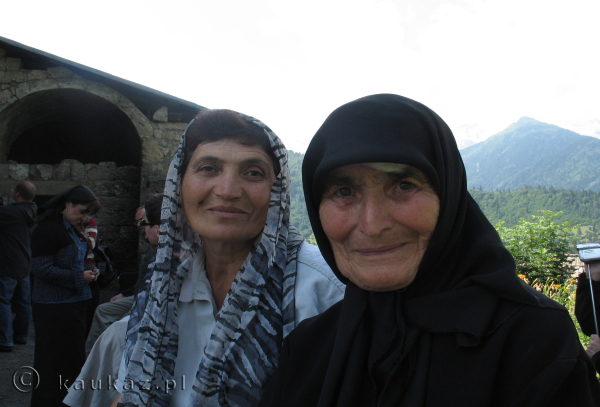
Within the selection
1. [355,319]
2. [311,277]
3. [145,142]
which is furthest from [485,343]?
[145,142]

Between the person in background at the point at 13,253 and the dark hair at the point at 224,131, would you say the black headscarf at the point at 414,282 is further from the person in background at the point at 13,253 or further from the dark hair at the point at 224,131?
the person in background at the point at 13,253

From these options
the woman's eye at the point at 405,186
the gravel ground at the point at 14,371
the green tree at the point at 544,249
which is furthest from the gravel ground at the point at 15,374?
the green tree at the point at 544,249

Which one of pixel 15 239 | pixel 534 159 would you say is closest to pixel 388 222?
pixel 15 239

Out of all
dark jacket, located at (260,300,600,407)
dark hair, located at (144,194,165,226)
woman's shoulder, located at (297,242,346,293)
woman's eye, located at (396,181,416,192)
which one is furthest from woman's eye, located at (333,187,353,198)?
dark hair, located at (144,194,165,226)

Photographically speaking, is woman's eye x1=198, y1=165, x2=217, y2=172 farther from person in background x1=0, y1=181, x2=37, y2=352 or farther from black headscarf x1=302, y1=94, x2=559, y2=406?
person in background x1=0, y1=181, x2=37, y2=352

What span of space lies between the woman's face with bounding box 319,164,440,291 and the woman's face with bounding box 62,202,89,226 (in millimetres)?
3690

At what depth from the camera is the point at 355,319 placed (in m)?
1.03

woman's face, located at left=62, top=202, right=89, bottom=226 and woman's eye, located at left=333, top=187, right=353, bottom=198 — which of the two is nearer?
woman's eye, located at left=333, top=187, right=353, bottom=198

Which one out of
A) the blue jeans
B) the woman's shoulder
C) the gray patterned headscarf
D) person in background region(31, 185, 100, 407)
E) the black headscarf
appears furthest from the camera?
the blue jeans

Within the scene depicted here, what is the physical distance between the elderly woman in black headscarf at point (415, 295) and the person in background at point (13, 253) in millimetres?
5336

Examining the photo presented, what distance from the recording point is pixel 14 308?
5703 mm

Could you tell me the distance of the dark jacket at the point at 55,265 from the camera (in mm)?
3668

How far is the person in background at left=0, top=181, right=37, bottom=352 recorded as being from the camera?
5.09 m

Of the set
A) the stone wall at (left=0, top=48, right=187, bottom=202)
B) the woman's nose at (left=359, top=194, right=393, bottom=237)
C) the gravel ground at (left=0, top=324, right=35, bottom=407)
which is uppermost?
the stone wall at (left=0, top=48, right=187, bottom=202)
